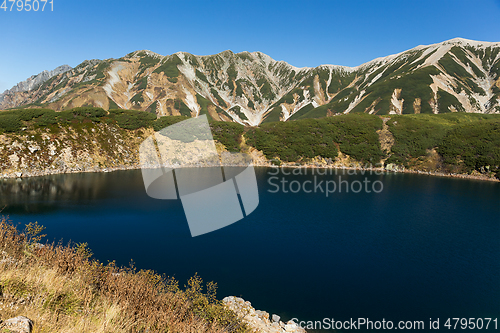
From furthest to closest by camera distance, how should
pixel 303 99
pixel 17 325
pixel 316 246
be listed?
pixel 303 99, pixel 316 246, pixel 17 325

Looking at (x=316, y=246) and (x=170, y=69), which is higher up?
(x=170, y=69)

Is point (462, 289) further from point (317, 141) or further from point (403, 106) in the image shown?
point (403, 106)

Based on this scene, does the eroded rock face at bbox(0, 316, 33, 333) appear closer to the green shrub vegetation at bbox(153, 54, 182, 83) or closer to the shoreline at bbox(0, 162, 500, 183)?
the shoreline at bbox(0, 162, 500, 183)

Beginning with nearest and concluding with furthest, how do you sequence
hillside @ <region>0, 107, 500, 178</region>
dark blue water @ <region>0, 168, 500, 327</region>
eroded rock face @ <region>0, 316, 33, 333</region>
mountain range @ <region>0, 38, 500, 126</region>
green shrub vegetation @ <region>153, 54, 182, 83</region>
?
eroded rock face @ <region>0, 316, 33, 333</region> → dark blue water @ <region>0, 168, 500, 327</region> → hillside @ <region>0, 107, 500, 178</region> → mountain range @ <region>0, 38, 500, 126</region> → green shrub vegetation @ <region>153, 54, 182, 83</region>

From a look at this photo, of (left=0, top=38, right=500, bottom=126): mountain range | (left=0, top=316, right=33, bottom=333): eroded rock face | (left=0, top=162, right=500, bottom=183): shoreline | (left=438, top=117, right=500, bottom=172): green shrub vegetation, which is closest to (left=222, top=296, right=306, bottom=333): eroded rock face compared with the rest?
(left=0, top=316, right=33, bottom=333): eroded rock face

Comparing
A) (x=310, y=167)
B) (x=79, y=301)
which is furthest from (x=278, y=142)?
(x=79, y=301)

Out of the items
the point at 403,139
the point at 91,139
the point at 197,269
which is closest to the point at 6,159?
the point at 91,139

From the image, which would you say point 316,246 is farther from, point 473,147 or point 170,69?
point 170,69
